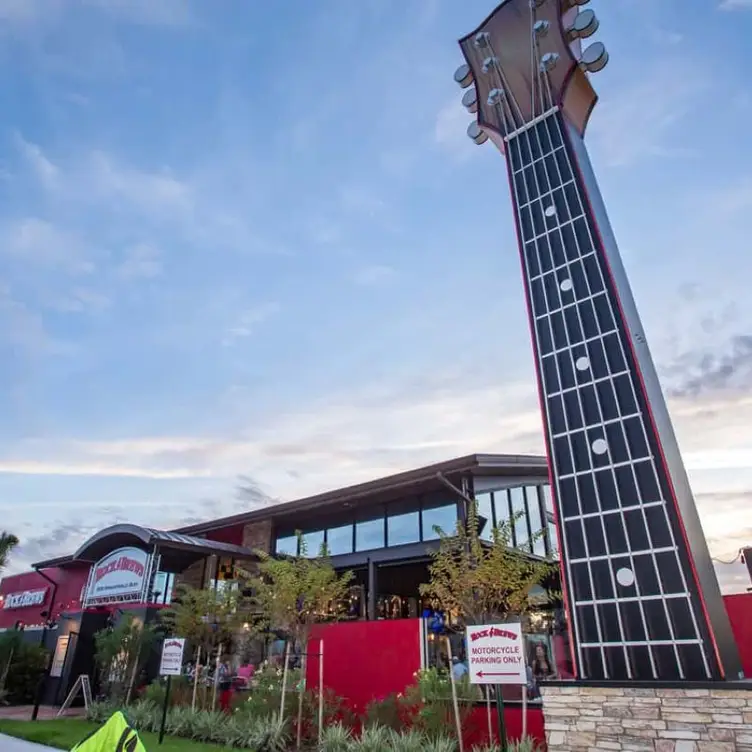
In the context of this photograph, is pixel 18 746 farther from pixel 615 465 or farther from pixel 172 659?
pixel 615 465

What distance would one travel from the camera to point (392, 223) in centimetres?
1547

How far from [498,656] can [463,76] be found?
43.0 ft

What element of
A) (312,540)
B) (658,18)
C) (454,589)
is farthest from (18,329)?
(658,18)

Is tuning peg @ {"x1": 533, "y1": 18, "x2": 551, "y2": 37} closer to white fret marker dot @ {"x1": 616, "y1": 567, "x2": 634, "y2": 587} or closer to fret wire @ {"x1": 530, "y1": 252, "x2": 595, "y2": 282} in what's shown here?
fret wire @ {"x1": 530, "y1": 252, "x2": 595, "y2": 282}

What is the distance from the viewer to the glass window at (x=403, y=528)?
54.0ft

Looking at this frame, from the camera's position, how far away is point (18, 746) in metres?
10.1

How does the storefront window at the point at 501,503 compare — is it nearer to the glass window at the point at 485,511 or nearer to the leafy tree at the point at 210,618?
the glass window at the point at 485,511

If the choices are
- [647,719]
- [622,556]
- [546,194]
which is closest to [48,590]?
[622,556]

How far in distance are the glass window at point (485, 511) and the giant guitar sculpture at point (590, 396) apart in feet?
19.4

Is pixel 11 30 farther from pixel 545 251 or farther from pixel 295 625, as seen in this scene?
pixel 295 625

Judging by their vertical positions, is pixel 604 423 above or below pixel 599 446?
above

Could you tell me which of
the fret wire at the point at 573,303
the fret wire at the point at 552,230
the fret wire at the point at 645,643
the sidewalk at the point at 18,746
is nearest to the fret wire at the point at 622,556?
the fret wire at the point at 645,643

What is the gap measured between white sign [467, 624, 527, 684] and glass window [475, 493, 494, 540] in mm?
7796

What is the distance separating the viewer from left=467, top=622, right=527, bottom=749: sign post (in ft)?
21.1
